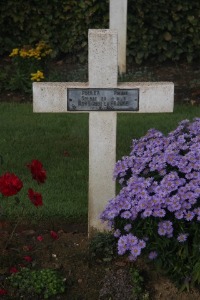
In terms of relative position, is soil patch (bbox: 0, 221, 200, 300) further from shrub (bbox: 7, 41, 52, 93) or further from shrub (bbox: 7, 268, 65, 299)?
shrub (bbox: 7, 41, 52, 93)

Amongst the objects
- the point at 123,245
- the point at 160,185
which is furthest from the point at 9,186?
the point at 160,185

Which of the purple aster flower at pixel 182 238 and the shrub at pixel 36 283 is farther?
the shrub at pixel 36 283

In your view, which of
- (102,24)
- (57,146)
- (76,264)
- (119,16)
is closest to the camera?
(76,264)

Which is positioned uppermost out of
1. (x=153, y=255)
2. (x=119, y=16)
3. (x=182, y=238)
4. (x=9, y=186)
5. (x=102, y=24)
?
(x=119, y=16)

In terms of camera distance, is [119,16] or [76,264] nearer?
[76,264]

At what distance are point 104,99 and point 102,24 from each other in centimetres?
546

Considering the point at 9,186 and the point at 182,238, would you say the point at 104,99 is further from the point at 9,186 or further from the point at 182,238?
the point at 182,238

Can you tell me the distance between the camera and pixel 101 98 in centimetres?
424

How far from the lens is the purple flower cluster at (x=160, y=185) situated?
3668 millimetres

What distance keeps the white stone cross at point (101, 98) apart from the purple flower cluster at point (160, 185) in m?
0.21

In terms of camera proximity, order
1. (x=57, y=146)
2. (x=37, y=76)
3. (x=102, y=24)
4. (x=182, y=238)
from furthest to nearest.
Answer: (x=102, y=24) < (x=37, y=76) < (x=57, y=146) < (x=182, y=238)

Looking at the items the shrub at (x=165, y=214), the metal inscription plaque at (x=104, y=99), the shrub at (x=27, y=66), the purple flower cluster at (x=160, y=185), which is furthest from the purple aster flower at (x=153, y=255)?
the shrub at (x=27, y=66)

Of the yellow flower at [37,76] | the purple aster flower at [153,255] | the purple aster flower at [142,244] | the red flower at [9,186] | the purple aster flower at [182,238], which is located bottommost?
the purple aster flower at [153,255]

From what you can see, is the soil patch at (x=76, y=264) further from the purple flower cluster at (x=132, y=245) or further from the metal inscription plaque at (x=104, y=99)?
the metal inscription plaque at (x=104, y=99)
